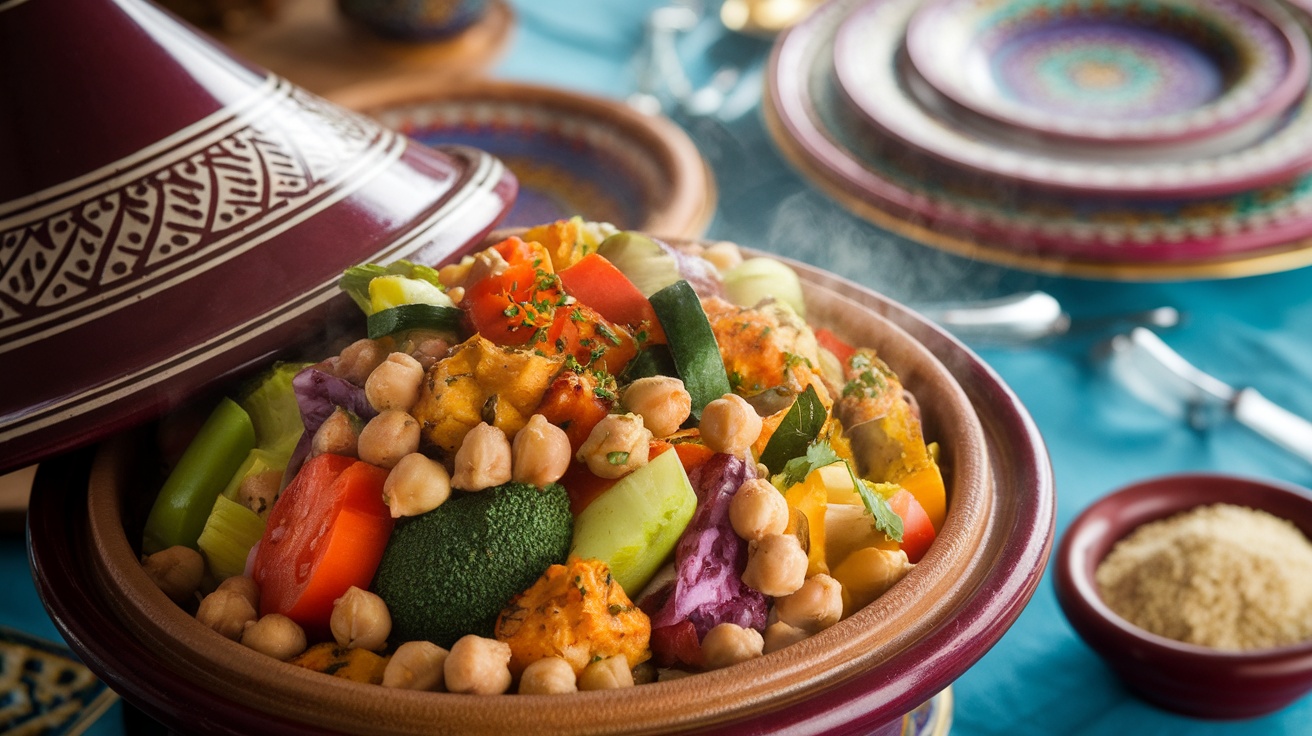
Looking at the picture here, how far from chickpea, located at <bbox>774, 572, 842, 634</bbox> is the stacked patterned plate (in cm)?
127

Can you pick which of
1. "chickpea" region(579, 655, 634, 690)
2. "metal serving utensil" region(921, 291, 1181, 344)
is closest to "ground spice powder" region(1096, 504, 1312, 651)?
"metal serving utensil" region(921, 291, 1181, 344)

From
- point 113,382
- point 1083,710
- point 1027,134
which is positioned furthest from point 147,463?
point 1027,134

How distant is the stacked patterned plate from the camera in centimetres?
225

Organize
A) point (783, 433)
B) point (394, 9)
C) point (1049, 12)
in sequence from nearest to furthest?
point (783, 433), point (1049, 12), point (394, 9)

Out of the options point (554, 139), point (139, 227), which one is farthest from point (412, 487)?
point (554, 139)

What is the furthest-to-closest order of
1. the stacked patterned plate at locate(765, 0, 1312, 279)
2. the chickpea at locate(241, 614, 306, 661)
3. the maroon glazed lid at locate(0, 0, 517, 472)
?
the stacked patterned plate at locate(765, 0, 1312, 279)
the maroon glazed lid at locate(0, 0, 517, 472)
the chickpea at locate(241, 614, 306, 661)

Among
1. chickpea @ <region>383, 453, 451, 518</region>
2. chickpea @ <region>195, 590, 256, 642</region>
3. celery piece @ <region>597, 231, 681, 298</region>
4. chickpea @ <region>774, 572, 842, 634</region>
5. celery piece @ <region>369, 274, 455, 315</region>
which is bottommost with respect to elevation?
chickpea @ <region>774, 572, 842, 634</region>

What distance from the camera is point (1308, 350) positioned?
2326 mm

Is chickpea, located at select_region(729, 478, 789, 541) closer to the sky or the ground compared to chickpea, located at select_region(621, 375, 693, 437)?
closer to the ground

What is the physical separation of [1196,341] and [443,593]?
1.84 meters

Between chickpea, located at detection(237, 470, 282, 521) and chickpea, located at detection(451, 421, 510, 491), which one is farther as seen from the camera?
chickpea, located at detection(237, 470, 282, 521)

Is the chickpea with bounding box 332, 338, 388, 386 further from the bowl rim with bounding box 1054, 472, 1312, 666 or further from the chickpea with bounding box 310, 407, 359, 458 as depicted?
the bowl rim with bounding box 1054, 472, 1312, 666

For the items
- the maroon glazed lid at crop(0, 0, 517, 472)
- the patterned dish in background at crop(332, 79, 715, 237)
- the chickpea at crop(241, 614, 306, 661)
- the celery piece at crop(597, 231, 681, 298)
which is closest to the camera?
the chickpea at crop(241, 614, 306, 661)

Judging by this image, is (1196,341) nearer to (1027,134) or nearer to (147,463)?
(1027,134)
